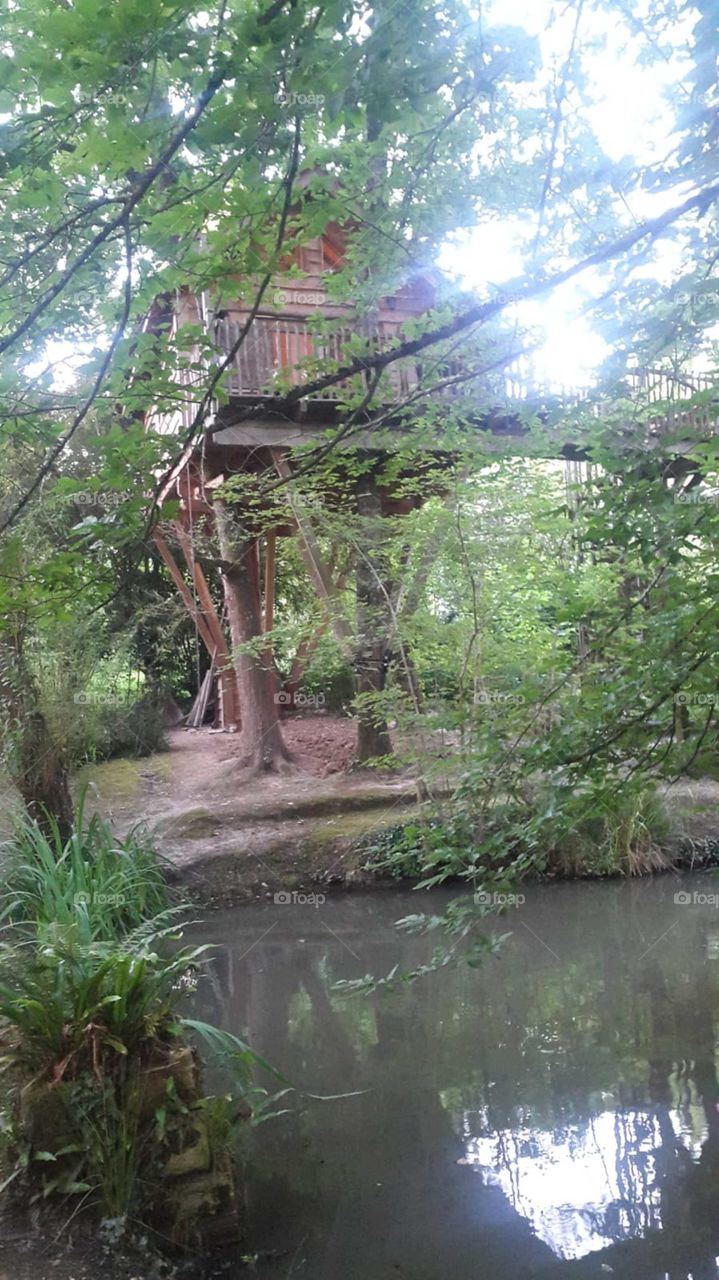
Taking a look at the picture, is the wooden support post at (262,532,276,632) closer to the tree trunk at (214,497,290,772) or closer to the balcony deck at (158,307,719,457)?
the tree trunk at (214,497,290,772)

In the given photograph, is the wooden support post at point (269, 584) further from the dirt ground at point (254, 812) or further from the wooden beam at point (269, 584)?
the dirt ground at point (254, 812)

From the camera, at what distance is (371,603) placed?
819 centimetres

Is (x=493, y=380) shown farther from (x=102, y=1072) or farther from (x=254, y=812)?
→ (x=254, y=812)

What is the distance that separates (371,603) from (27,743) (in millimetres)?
2967

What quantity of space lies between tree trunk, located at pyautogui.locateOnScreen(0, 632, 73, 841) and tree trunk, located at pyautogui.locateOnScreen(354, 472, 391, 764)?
252 cm

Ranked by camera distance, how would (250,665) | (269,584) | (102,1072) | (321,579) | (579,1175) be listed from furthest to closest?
(269,584) → (250,665) → (321,579) → (579,1175) → (102,1072)

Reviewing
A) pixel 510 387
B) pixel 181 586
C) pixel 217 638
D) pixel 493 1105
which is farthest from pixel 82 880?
pixel 217 638

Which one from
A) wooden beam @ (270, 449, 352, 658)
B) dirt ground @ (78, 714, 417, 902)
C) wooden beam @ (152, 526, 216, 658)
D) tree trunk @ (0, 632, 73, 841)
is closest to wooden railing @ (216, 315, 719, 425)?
tree trunk @ (0, 632, 73, 841)

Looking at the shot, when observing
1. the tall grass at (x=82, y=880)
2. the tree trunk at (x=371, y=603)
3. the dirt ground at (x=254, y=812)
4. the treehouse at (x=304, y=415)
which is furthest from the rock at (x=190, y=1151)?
the tree trunk at (x=371, y=603)

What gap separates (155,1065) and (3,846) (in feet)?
12.2

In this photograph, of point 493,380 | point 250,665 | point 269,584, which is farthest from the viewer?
point 269,584

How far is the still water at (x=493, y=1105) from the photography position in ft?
9.39

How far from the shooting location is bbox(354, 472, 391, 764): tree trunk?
799 cm

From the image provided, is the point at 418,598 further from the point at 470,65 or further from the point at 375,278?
the point at 470,65
